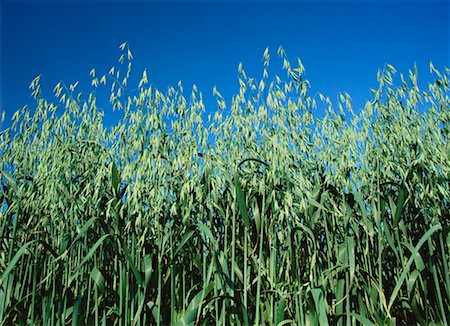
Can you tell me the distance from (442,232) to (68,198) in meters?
1.56

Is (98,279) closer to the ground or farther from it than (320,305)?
farther from it

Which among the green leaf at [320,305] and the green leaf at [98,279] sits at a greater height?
the green leaf at [98,279]

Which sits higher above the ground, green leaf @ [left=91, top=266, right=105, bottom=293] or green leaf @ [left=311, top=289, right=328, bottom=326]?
green leaf @ [left=91, top=266, right=105, bottom=293]

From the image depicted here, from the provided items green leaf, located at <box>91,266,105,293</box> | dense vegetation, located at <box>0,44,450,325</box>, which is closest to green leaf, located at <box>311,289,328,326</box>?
dense vegetation, located at <box>0,44,450,325</box>

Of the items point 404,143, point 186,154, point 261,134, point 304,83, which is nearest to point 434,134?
point 404,143

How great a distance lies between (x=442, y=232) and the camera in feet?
5.46

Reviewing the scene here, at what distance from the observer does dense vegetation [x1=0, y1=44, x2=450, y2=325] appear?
1.59 metres

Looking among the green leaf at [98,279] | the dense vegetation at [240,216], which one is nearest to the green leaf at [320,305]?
the dense vegetation at [240,216]

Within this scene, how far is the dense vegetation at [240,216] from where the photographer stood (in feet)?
5.21

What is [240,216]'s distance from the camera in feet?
5.88

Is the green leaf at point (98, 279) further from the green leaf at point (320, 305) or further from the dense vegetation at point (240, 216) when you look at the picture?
the green leaf at point (320, 305)

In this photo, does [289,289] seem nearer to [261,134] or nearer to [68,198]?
[261,134]

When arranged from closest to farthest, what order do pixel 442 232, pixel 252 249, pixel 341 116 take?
1. pixel 442 232
2. pixel 252 249
3. pixel 341 116

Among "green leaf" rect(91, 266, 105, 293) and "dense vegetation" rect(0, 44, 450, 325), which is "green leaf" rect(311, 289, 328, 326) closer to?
"dense vegetation" rect(0, 44, 450, 325)
